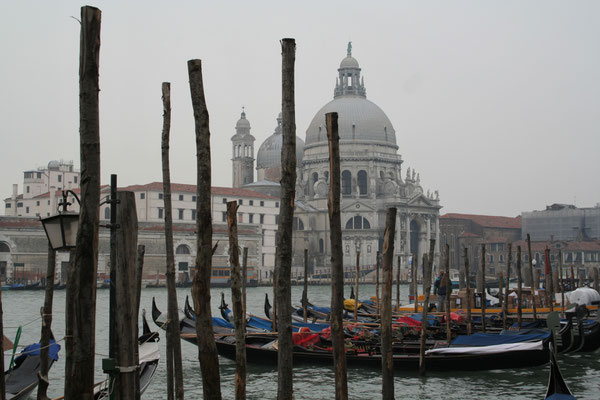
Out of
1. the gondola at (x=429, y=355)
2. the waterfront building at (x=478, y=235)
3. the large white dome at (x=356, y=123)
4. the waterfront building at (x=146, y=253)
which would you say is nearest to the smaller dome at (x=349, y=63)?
the large white dome at (x=356, y=123)

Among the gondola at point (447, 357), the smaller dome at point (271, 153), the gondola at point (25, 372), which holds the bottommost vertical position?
the gondola at point (447, 357)

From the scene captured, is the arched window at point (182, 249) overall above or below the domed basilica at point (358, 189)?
below

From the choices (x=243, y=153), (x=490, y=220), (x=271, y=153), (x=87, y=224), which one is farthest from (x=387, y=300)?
(x=490, y=220)

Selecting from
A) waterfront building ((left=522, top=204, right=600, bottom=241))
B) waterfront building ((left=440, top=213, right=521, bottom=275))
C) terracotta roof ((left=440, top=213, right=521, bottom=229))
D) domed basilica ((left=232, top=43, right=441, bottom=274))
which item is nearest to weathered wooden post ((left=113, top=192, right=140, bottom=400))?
domed basilica ((left=232, top=43, right=441, bottom=274))

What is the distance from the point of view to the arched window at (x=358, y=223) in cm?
5794

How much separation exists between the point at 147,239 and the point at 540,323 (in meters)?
33.3

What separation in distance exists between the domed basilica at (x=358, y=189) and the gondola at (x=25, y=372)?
4669 cm

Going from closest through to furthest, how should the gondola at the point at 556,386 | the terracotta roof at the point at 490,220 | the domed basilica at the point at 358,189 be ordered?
the gondola at the point at 556,386 < the domed basilica at the point at 358,189 < the terracotta roof at the point at 490,220

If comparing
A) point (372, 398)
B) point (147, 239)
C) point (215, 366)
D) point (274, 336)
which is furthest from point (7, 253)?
→ point (215, 366)

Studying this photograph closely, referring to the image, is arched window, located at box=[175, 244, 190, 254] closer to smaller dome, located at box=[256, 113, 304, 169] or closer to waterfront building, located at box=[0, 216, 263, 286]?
waterfront building, located at box=[0, 216, 263, 286]

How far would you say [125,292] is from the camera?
4.84m

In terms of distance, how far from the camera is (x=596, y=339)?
40.5ft

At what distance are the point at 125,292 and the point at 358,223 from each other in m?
53.5

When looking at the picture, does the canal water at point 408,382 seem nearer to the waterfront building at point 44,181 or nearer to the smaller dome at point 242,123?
the waterfront building at point 44,181
